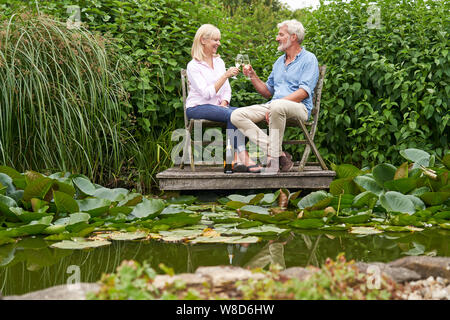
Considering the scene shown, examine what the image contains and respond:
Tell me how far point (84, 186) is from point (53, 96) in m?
1.06

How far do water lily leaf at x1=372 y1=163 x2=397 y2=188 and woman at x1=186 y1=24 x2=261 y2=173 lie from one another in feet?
3.28

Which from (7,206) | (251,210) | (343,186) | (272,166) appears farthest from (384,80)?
(7,206)

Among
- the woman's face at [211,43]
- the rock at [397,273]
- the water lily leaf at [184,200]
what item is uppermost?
the woman's face at [211,43]

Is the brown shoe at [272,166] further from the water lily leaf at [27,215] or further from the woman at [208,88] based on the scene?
the water lily leaf at [27,215]

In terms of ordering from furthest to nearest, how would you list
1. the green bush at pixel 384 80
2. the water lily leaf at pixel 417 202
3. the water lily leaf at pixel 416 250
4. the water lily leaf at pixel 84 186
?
1. the green bush at pixel 384 80
2. the water lily leaf at pixel 84 186
3. the water lily leaf at pixel 417 202
4. the water lily leaf at pixel 416 250

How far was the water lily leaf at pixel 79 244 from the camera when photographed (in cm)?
222

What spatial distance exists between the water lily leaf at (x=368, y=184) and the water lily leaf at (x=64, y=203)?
5.89 feet

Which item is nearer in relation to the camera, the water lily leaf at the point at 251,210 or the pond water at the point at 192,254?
the pond water at the point at 192,254

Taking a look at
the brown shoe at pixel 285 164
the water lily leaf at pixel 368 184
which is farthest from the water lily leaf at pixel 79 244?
the brown shoe at pixel 285 164

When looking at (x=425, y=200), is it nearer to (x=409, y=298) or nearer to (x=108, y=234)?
(x=409, y=298)

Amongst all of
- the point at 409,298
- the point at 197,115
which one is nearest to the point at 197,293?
the point at 409,298

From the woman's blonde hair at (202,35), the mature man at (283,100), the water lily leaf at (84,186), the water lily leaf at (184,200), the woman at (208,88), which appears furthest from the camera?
the woman's blonde hair at (202,35)

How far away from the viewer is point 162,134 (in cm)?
453

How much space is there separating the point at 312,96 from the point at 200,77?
38.3 inches
